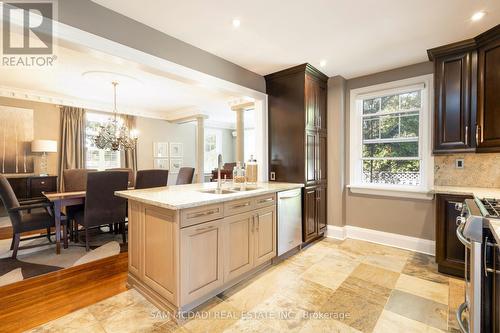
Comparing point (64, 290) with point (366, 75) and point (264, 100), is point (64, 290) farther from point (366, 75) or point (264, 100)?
point (366, 75)

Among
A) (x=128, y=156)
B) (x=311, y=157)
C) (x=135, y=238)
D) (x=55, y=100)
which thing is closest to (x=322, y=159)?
(x=311, y=157)

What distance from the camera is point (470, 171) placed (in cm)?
285

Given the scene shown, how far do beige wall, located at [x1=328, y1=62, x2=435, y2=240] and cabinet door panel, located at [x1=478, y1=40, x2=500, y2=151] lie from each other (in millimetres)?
689

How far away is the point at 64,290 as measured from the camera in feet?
7.32

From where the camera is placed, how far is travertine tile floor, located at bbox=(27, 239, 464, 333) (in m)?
1.76

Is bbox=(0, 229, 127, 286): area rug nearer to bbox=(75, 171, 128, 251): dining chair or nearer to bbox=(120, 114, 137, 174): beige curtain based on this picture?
bbox=(75, 171, 128, 251): dining chair

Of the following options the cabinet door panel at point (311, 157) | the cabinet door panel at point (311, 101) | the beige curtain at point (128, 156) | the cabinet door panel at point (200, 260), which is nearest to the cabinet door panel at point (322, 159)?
the cabinet door panel at point (311, 157)

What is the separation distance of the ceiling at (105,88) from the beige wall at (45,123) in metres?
0.18

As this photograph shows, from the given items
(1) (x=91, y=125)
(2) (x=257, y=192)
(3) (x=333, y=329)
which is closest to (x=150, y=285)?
(2) (x=257, y=192)

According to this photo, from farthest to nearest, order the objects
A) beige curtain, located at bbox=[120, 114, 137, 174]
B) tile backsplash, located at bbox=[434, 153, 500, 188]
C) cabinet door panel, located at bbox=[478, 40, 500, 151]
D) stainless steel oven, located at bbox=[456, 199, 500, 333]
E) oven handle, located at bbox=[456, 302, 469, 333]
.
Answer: beige curtain, located at bbox=[120, 114, 137, 174], tile backsplash, located at bbox=[434, 153, 500, 188], cabinet door panel, located at bbox=[478, 40, 500, 151], oven handle, located at bbox=[456, 302, 469, 333], stainless steel oven, located at bbox=[456, 199, 500, 333]

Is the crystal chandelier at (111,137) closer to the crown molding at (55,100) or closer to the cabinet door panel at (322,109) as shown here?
the crown molding at (55,100)

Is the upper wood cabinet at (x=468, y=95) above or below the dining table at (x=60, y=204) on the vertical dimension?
above

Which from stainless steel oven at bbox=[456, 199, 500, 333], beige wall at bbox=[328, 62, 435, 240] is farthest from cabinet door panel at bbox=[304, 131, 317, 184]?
stainless steel oven at bbox=[456, 199, 500, 333]

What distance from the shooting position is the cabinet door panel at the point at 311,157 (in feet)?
11.0
